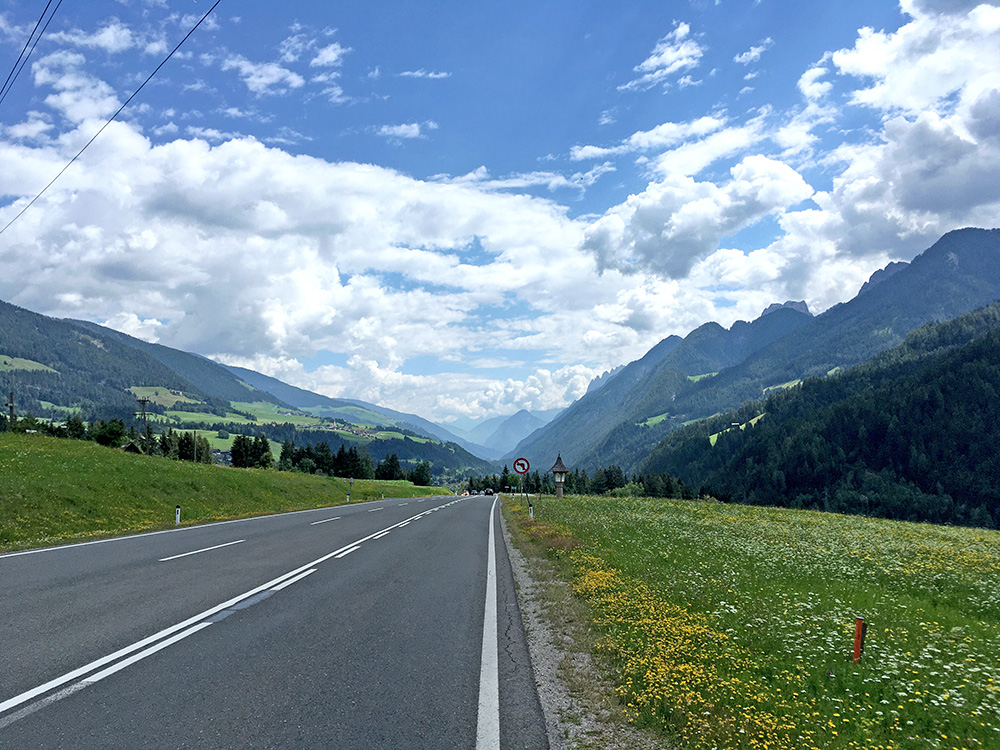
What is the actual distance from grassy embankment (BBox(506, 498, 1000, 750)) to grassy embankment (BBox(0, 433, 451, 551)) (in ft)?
62.4

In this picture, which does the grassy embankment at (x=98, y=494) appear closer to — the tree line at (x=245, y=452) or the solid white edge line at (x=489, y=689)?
the solid white edge line at (x=489, y=689)

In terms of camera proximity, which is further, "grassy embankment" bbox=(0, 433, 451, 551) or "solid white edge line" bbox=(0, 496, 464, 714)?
"grassy embankment" bbox=(0, 433, 451, 551)

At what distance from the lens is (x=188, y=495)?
32562mm

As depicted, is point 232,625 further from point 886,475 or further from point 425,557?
point 886,475

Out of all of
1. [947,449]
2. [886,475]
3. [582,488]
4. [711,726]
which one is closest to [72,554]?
[711,726]

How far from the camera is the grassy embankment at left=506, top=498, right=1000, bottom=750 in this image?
5.57m

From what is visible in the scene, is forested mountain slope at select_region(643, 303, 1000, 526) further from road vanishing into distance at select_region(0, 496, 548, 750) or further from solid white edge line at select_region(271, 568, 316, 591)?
road vanishing into distance at select_region(0, 496, 548, 750)

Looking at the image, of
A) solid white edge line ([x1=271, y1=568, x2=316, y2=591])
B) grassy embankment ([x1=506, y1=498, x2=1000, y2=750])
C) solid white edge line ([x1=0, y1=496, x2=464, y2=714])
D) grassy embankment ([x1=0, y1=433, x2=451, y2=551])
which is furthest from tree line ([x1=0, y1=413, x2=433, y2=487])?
grassy embankment ([x1=506, y1=498, x2=1000, y2=750])

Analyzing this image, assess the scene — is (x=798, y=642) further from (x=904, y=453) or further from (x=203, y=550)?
(x=904, y=453)

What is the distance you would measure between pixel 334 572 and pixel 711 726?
32.9 ft

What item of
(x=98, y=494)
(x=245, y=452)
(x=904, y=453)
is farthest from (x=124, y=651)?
(x=904, y=453)

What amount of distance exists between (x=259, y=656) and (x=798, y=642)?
7.60 m

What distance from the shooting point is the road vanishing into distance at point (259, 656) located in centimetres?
519

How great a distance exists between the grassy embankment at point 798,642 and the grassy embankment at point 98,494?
749 inches
